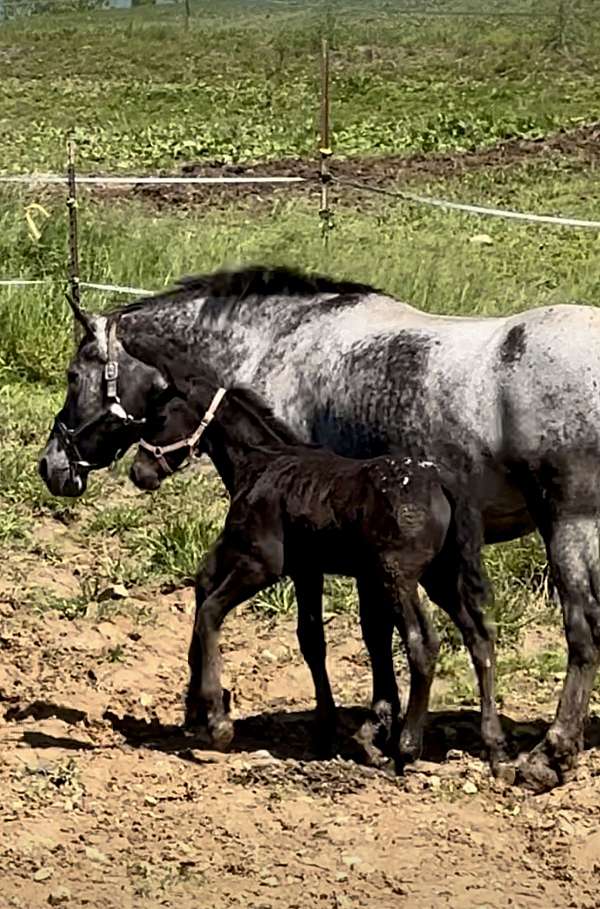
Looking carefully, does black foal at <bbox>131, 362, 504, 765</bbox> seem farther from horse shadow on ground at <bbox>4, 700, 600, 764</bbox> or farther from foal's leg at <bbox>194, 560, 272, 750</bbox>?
horse shadow on ground at <bbox>4, 700, 600, 764</bbox>

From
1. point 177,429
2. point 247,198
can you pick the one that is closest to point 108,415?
point 177,429

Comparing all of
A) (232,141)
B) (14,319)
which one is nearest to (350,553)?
(14,319)

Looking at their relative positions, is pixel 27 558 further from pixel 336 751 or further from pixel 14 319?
pixel 14 319

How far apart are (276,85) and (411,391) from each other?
2436 cm

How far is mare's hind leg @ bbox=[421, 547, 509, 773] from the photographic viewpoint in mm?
5828

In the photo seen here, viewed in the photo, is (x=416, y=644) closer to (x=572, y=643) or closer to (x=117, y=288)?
(x=572, y=643)

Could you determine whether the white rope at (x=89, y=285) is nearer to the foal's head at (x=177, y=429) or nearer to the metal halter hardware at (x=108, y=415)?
the metal halter hardware at (x=108, y=415)

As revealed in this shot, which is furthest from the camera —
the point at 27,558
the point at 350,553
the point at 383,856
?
the point at 27,558

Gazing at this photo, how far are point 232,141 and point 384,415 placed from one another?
693 inches

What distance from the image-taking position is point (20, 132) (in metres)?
24.6

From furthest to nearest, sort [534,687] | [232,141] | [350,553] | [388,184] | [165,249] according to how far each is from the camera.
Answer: [232,141] → [388,184] → [165,249] → [534,687] → [350,553]

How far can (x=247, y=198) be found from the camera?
18.5 metres

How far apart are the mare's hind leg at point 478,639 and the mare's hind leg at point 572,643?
0.14 meters

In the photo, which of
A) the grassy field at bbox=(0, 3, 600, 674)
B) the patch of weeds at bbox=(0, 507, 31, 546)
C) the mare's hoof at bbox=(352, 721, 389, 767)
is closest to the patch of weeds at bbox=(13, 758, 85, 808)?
the mare's hoof at bbox=(352, 721, 389, 767)
